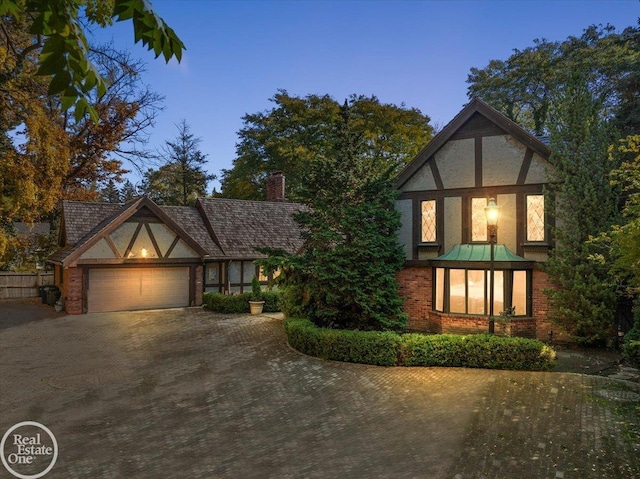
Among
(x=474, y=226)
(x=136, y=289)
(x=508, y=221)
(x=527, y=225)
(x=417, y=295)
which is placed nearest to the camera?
(x=527, y=225)

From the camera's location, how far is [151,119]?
28766mm

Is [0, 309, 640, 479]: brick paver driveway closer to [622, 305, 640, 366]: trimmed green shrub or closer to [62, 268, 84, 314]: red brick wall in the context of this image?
[622, 305, 640, 366]: trimmed green shrub

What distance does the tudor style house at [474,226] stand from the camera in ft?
49.5

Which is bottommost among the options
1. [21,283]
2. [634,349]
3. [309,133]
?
[634,349]

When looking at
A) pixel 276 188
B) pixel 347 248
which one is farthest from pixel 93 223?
pixel 347 248

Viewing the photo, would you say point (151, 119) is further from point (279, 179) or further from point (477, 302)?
point (477, 302)

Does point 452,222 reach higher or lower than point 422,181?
lower

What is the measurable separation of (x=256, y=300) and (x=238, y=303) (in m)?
0.96

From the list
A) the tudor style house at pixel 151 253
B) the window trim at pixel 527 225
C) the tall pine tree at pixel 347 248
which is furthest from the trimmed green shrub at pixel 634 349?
the tudor style house at pixel 151 253

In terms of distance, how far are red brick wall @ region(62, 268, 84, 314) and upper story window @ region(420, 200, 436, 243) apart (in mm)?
16159

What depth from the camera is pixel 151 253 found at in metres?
22.1

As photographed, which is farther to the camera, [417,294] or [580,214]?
[417,294]

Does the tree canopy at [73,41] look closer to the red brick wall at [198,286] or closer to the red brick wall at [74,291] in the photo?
the red brick wall at [74,291]

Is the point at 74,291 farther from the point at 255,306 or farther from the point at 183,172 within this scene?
the point at 183,172
